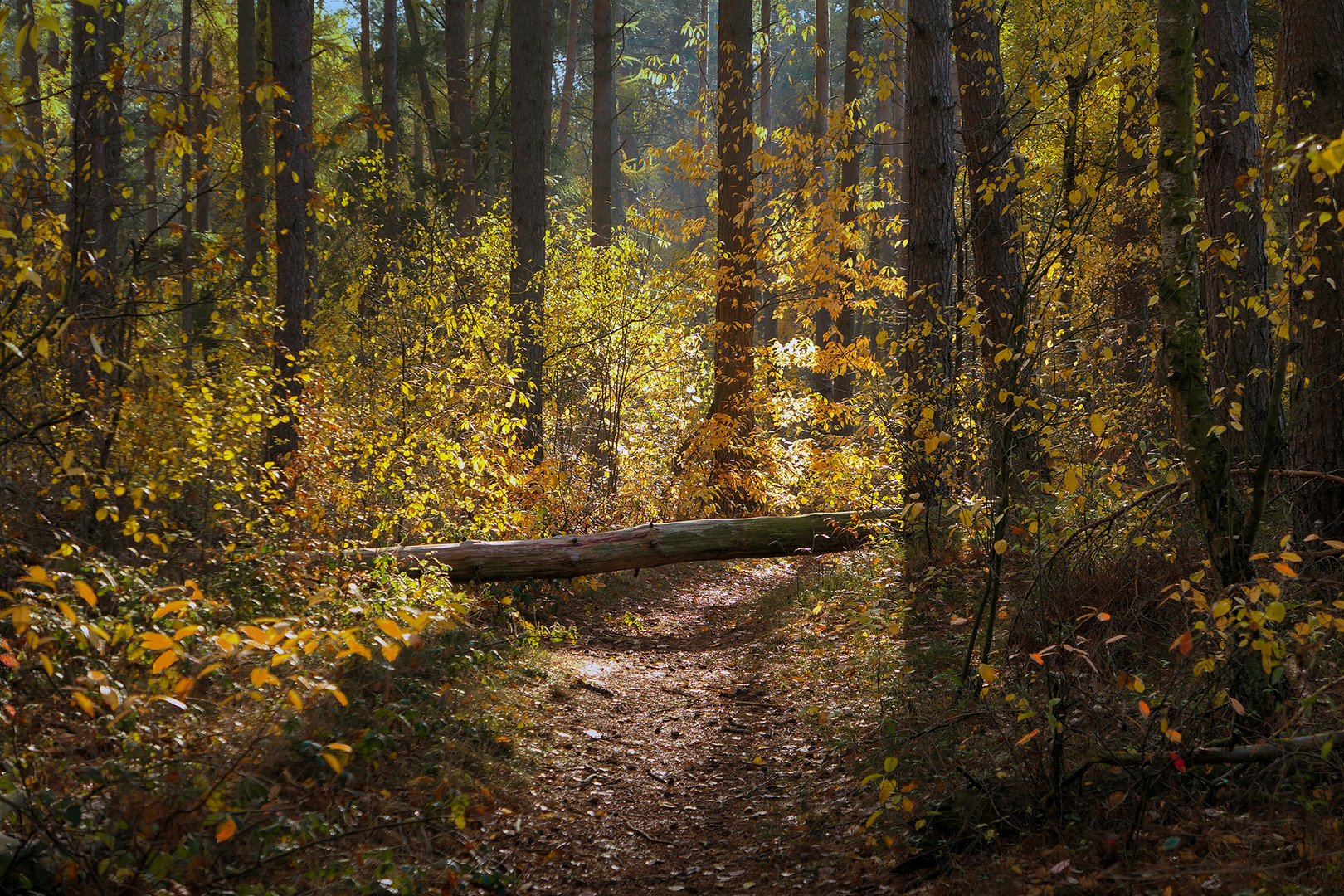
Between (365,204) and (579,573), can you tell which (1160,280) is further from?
(365,204)

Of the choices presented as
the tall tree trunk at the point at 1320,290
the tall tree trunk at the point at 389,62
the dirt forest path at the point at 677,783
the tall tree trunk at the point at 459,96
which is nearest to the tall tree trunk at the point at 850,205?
the tall tree trunk at the point at 1320,290

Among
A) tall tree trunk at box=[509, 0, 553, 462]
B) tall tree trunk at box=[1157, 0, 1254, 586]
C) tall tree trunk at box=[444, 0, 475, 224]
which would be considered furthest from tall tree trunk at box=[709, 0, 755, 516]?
tall tree trunk at box=[1157, 0, 1254, 586]

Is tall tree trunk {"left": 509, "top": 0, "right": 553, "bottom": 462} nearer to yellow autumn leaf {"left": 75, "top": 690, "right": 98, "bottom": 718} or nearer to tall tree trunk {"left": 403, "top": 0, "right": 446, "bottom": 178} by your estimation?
tall tree trunk {"left": 403, "top": 0, "right": 446, "bottom": 178}

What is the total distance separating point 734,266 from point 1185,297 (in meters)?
8.28

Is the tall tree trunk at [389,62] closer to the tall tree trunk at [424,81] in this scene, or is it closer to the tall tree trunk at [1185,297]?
the tall tree trunk at [424,81]

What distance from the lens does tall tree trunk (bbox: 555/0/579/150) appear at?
24453 millimetres

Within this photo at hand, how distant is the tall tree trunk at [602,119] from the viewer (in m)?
15.6

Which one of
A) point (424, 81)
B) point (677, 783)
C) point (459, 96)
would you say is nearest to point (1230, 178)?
point (677, 783)

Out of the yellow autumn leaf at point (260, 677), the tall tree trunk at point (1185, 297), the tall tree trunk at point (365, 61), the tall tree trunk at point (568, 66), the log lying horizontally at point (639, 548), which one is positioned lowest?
the log lying horizontally at point (639, 548)

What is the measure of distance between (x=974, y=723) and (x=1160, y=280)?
8.26 ft

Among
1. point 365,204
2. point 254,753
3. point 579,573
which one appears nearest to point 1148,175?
point 254,753

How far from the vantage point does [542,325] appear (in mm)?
11297

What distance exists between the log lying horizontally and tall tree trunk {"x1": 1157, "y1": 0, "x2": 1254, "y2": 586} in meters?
4.10

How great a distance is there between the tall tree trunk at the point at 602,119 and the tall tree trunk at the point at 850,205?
4.55m
